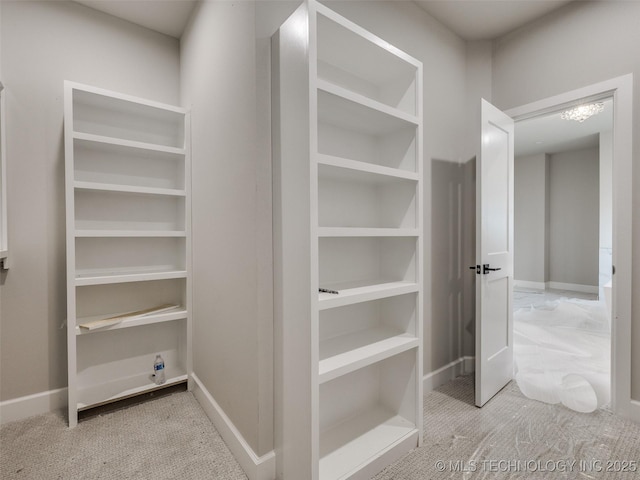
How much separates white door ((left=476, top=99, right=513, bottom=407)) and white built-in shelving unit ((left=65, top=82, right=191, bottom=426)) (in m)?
2.03

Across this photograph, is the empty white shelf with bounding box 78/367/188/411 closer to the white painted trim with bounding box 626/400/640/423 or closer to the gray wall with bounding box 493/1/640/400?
the white painted trim with bounding box 626/400/640/423

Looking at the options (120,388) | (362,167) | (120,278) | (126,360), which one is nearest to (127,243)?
(120,278)

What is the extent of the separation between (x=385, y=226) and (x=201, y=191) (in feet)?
4.05

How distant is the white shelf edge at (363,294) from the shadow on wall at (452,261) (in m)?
0.79

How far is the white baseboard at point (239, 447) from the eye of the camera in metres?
1.45

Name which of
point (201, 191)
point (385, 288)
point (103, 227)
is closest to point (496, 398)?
point (385, 288)

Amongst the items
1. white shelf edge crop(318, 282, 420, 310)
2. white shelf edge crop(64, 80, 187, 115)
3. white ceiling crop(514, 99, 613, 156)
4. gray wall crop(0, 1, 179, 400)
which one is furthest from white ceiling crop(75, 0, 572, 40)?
white ceiling crop(514, 99, 613, 156)

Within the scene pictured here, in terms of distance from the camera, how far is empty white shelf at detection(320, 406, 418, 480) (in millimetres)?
1472

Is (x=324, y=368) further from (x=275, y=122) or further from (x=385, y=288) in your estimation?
(x=275, y=122)

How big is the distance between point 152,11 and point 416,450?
323 centimetres

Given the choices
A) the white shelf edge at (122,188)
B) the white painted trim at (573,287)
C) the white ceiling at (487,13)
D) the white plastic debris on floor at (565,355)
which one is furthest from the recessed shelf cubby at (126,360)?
the white painted trim at (573,287)

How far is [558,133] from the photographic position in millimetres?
5262

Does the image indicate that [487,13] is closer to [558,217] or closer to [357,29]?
[357,29]

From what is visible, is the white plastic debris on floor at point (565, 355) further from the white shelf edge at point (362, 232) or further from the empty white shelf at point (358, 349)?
the white shelf edge at point (362, 232)
